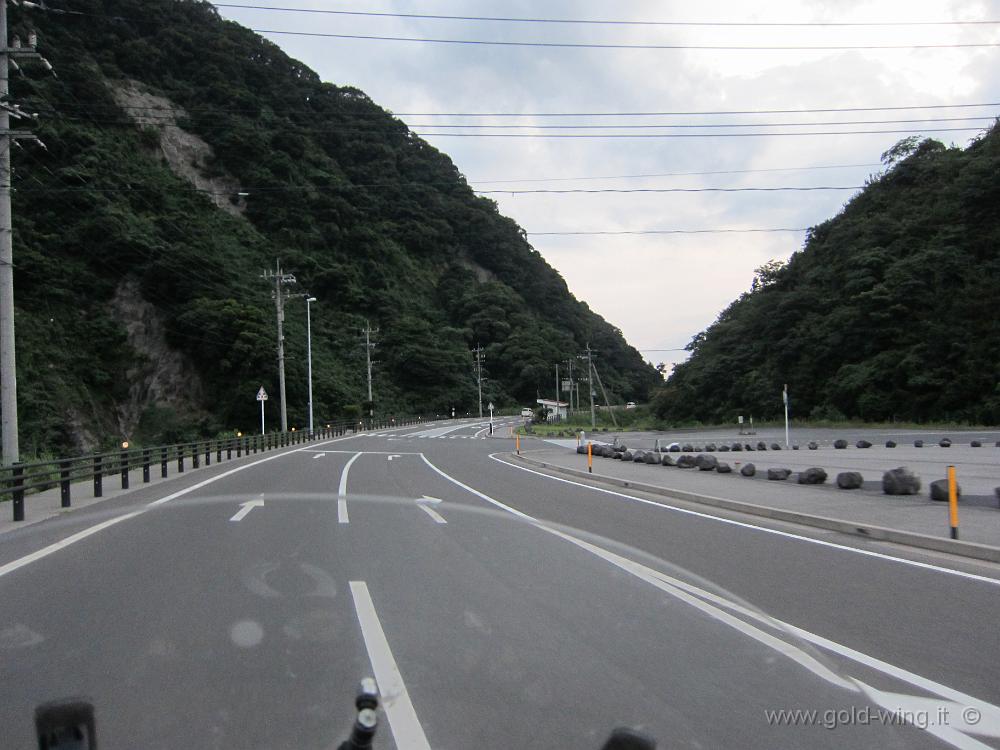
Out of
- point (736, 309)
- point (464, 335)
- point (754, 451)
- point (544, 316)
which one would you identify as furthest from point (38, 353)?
point (544, 316)

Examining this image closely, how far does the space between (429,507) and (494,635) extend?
28.1 ft

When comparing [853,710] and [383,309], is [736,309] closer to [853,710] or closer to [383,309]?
[383,309]

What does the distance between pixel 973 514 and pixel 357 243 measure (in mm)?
91267

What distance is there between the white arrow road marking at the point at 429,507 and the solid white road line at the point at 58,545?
16.9ft

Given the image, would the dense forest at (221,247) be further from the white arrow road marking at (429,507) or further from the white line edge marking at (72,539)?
the white arrow road marking at (429,507)

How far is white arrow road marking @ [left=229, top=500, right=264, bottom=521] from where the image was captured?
1302 centimetres

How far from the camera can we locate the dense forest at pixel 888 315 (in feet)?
184

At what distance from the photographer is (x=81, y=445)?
49719 millimetres

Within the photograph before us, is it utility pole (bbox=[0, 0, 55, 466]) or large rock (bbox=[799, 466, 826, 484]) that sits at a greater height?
utility pole (bbox=[0, 0, 55, 466])

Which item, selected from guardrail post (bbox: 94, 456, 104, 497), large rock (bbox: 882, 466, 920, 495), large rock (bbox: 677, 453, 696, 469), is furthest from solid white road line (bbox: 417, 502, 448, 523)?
large rock (bbox: 677, 453, 696, 469)

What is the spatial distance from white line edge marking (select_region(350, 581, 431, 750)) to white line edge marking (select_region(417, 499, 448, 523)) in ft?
18.3

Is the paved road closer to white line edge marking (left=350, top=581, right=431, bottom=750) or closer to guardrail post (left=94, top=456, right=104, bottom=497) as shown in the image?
white line edge marking (left=350, top=581, right=431, bottom=750)

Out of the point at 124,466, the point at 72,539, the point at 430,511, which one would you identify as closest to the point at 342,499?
the point at 430,511

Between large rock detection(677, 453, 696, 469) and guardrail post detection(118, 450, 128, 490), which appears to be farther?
large rock detection(677, 453, 696, 469)
